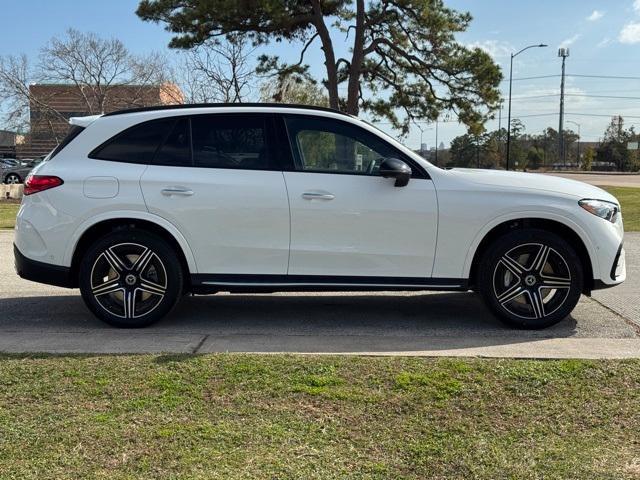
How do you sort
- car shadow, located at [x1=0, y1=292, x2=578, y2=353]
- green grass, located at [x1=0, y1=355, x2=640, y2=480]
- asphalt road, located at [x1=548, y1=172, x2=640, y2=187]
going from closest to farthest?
1. green grass, located at [x1=0, y1=355, x2=640, y2=480]
2. car shadow, located at [x1=0, y1=292, x2=578, y2=353]
3. asphalt road, located at [x1=548, y1=172, x2=640, y2=187]

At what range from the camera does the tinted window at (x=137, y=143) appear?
5250 mm

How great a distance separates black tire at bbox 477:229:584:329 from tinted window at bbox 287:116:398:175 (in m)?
1.23

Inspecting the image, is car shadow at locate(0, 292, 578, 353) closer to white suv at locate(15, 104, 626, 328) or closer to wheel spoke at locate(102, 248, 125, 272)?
white suv at locate(15, 104, 626, 328)

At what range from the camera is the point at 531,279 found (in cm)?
517

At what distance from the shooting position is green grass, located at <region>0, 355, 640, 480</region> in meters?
2.87

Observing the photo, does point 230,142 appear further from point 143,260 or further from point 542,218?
point 542,218

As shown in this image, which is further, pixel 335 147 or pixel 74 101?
pixel 74 101

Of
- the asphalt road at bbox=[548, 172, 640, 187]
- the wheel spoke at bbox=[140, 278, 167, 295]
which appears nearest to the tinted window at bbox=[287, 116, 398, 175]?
the wheel spoke at bbox=[140, 278, 167, 295]

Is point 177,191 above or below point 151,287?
above

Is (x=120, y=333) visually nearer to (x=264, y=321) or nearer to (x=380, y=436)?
(x=264, y=321)

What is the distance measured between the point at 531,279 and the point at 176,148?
126 inches

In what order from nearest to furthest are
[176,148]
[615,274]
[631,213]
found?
[615,274], [176,148], [631,213]

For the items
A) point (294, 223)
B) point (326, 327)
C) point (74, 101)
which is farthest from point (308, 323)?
point (74, 101)

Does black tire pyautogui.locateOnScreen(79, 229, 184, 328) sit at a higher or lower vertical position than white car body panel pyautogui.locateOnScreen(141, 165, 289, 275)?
lower
